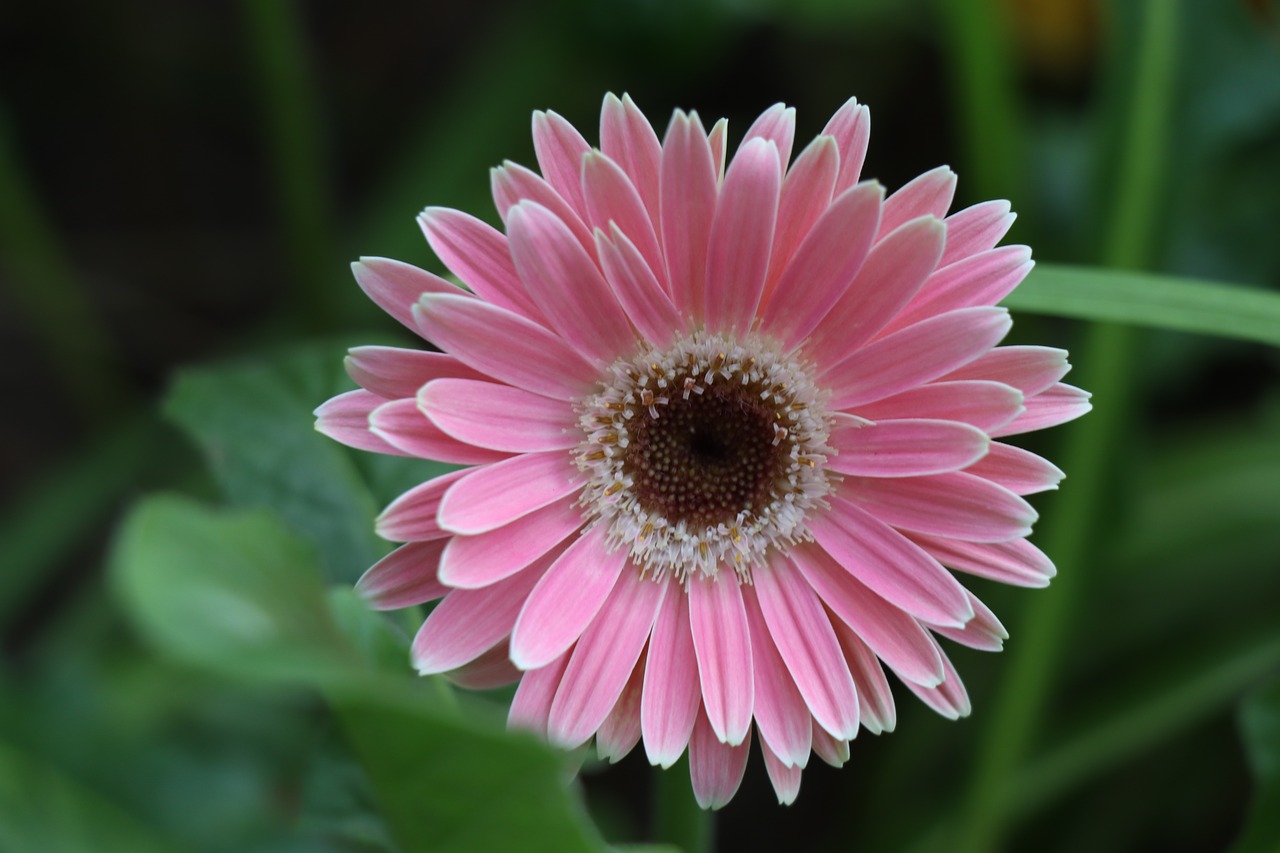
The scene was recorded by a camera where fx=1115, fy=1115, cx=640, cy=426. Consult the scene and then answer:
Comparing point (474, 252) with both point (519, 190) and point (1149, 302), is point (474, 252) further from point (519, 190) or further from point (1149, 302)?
point (1149, 302)

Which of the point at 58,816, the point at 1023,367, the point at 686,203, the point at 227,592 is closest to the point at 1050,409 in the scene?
the point at 1023,367

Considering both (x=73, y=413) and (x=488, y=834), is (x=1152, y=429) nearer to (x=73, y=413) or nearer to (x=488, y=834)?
(x=488, y=834)

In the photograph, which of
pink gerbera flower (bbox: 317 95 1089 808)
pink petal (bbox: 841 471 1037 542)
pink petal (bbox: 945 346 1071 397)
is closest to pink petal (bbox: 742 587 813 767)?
pink gerbera flower (bbox: 317 95 1089 808)

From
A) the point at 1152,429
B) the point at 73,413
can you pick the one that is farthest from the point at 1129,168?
the point at 73,413

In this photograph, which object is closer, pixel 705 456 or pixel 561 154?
pixel 561 154

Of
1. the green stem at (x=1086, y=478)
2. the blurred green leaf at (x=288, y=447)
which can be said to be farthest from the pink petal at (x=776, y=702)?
the green stem at (x=1086, y=478)

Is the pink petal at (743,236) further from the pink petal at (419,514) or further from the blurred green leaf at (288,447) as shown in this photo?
the blurred green leaf at (288,447)
